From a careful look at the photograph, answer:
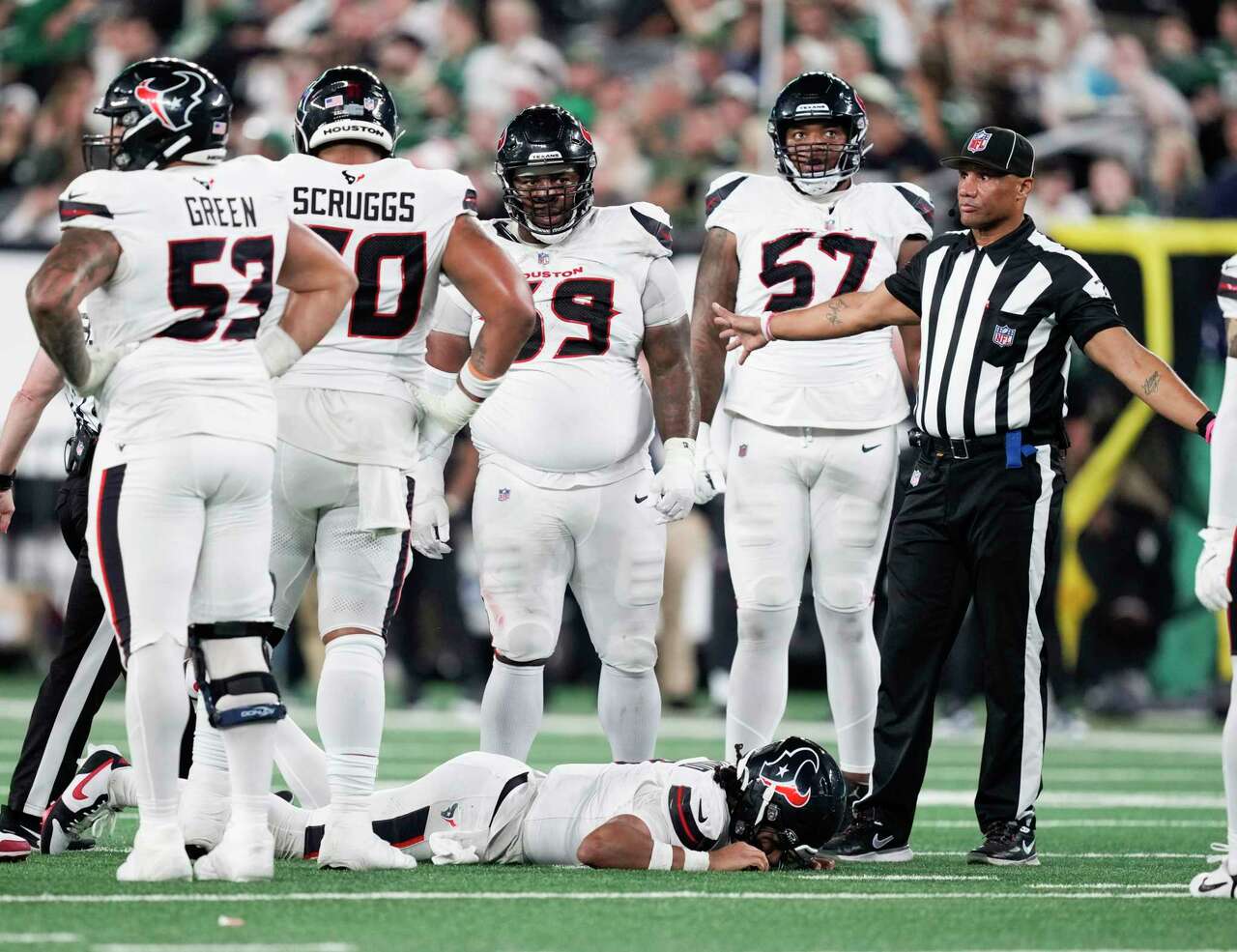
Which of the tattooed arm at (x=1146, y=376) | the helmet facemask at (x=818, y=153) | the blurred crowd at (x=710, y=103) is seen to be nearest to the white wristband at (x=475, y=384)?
the helmet facemask at (x=818, y=153)

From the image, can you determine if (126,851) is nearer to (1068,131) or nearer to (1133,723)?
(1133,723)

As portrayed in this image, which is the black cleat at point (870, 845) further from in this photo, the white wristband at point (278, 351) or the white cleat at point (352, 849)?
the white wristband at point (278, 351)

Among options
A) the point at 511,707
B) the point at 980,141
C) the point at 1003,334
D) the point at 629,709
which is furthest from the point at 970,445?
the point at 511,707

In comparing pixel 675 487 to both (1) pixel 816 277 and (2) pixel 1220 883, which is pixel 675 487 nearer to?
(1) pixel 816 277

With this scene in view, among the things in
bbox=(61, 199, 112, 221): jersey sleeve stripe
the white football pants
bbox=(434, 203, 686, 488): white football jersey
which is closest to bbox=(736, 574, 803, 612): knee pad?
the white football pants

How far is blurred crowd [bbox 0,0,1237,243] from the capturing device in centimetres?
1253

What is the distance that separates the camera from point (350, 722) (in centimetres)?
523

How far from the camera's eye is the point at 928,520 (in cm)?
590

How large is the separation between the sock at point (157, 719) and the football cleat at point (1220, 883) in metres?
2.43

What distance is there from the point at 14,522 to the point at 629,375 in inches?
317

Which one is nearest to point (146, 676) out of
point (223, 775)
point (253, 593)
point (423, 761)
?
point (253, 593)

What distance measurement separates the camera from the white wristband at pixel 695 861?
530cm

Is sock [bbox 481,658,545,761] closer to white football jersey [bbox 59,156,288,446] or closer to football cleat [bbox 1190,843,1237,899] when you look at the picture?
white football jersey [bbox 59,156,288,446]

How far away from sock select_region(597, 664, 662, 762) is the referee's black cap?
Result: 1.79 metres
